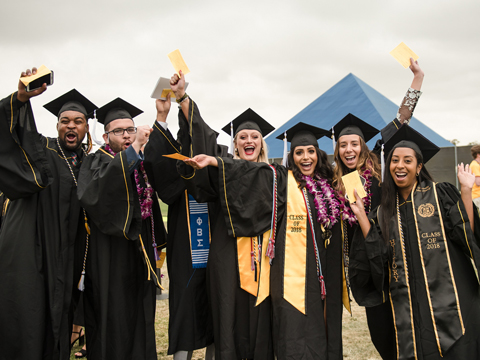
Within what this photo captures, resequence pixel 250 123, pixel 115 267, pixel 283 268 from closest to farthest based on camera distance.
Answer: pixel 283 268
pixel 115 267
pixel 250 123

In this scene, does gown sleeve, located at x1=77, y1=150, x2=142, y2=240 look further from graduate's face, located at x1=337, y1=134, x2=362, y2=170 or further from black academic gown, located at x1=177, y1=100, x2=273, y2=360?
graduate's face, located at x1=337, y1=134, x2=362, y2=170

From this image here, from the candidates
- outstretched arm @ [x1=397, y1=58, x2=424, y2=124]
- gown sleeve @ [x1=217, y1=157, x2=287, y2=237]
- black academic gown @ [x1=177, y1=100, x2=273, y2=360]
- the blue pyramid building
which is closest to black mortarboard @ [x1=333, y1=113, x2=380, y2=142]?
outstretched arm @ [x1=397, y1=58, x2=424, y2=124]

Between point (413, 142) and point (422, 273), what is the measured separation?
3.55ft

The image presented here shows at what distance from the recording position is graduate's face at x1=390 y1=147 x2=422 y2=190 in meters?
3.03

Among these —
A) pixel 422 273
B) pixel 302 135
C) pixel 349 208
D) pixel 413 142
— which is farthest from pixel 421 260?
pixel 302 135

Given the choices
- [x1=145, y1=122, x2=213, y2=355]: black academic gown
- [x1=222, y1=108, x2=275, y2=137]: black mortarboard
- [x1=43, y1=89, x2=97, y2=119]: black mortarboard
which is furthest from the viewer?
[x1=222, y1=108, x2=275, y2=137]: black mortarboard

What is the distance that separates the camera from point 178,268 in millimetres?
3402

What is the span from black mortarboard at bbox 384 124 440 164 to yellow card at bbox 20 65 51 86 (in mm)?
2875

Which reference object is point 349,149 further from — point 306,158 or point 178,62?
point 178,62

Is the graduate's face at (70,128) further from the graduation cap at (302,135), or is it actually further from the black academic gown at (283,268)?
the graduation cap at (302,135)

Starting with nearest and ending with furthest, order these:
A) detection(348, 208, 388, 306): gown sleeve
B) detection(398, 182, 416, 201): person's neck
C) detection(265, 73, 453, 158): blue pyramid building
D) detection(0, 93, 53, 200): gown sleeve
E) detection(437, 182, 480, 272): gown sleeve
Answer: detection(437, 182, 480, 272): gown sleeve
detection(348, 208, 388, 306): gown sleeve
detection(0, 93, 53, 200): gown sleeve
detection(398, 182, 416, 201): person's neck
detection(265, 73, 453, 158): blue pyramid building

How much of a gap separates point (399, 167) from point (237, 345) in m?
1.94

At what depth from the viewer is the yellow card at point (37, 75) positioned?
9.28ft

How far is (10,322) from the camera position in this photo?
9.74ft
